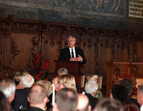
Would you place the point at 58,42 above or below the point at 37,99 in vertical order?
above

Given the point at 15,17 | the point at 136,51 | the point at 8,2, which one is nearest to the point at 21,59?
the point at 15,17

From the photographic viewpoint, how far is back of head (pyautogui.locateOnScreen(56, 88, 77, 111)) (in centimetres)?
243

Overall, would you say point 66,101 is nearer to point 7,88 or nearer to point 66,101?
point 66,101

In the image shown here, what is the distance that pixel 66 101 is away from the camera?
2.43 meters

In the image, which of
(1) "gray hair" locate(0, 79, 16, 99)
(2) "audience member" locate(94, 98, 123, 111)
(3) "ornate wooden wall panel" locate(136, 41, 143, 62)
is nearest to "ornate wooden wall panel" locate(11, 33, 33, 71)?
(3) "ornate wooden wall panel" locate(136, 41, 143, 62)

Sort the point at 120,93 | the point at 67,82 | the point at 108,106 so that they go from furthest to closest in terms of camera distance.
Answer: the point at 67,82 < the point at 120,93 < the point at 108,106

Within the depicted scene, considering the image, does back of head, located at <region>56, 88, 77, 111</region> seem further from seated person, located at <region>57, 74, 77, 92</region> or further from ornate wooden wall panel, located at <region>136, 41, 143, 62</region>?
ornate wooden wall panel, located at <region>136, 41, 143, 62</region>

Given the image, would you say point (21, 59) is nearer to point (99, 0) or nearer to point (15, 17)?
point (15, 17)

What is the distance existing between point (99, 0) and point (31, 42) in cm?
452

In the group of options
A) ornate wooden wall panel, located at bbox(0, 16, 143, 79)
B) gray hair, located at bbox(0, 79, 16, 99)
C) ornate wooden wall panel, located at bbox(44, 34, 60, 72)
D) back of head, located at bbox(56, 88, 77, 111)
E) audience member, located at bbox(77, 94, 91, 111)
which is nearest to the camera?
back of head, located at bbox(56, 88, 77, 111)

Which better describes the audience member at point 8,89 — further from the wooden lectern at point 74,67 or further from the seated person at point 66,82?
the wooden lectern at point 74,67

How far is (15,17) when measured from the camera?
9539 millimetres

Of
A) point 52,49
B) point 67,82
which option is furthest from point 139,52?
point 67,82

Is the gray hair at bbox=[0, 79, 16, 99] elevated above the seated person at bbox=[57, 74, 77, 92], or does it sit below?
above
